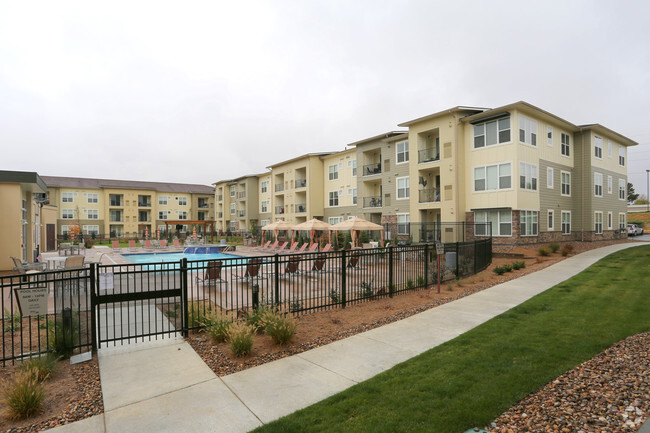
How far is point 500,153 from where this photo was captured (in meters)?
23.9

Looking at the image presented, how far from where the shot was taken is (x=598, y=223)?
29594 millimetres

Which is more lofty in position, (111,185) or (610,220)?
(111,185)

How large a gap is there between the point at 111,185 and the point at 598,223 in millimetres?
74797

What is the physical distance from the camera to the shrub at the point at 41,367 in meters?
5.12

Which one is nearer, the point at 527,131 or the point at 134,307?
the point at 134,307

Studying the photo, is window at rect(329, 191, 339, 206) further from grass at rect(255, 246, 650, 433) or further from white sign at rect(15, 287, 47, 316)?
white sign at rect(15, 287, 47, 316)

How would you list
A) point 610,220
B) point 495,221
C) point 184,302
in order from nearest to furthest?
point 184,302 < point 495,221 < point 610,220

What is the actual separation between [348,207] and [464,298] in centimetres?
3008

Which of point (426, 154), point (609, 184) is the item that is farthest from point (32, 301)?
point (609, 184)

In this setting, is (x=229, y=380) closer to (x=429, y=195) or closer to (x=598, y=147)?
(x=429, y=195)

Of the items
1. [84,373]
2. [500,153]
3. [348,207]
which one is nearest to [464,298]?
[84,373]

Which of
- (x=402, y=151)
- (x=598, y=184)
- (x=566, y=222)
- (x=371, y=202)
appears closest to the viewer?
(x=566, y=222)

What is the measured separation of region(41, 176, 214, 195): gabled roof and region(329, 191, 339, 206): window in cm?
4232

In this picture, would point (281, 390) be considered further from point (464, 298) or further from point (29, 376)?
point (464, 298)
